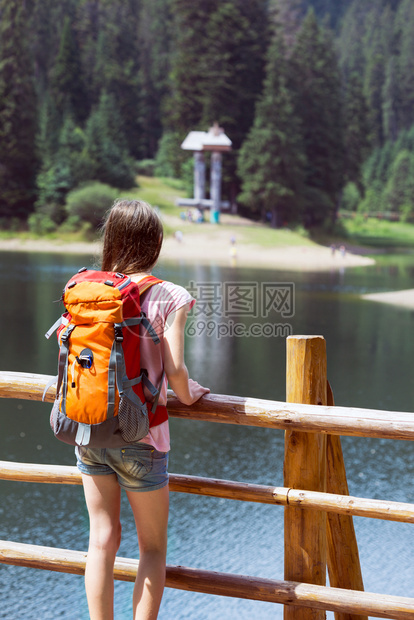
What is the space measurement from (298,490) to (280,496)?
6cm

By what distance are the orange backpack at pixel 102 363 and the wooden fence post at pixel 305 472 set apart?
555 mm

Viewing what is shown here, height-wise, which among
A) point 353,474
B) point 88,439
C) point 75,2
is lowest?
point 353,474

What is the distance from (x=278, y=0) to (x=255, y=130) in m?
25.5

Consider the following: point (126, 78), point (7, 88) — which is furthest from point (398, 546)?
point (126, 78)

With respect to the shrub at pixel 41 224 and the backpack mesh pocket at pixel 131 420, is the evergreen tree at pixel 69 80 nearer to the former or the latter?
the shrub at pixel 41 224

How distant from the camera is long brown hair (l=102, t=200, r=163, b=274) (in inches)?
83.1

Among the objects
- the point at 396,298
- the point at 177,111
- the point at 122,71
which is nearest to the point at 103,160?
the point at 177,111

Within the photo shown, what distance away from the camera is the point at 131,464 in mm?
2117

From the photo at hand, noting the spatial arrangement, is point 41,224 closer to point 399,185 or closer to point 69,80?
point 69,80

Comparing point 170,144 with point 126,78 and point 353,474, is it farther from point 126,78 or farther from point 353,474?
point 353,474

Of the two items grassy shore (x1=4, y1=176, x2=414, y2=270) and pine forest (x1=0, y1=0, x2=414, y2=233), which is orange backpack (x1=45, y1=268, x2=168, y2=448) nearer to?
grassy shore (x1=4, y1=176, x2=414, y2=270)

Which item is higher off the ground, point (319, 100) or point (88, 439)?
point (319, 100)

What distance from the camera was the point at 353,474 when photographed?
739 cm

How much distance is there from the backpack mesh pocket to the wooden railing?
13.2 inches
